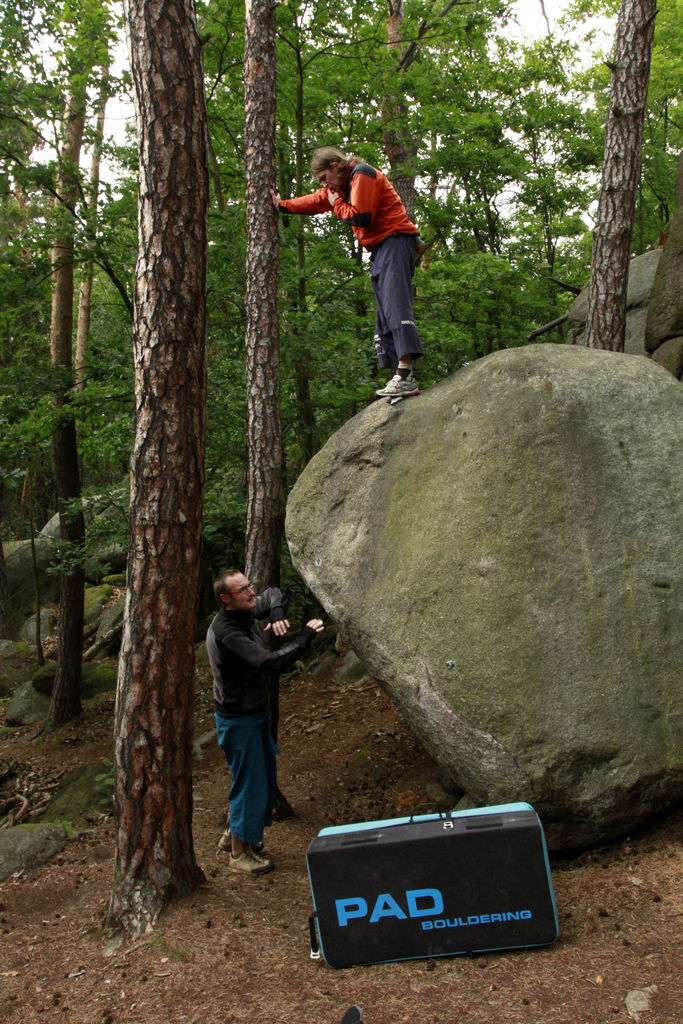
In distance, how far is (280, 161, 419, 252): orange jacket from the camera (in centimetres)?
596

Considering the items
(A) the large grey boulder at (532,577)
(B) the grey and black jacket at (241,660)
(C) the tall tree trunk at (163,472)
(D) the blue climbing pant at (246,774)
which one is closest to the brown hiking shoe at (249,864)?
(D) the blue climbing pant at (246,774)

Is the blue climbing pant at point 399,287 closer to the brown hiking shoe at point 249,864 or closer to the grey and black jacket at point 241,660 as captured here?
the grey and black jacket at point 241,660

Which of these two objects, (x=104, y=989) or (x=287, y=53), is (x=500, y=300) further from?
(x=104, y=989)

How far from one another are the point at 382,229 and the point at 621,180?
11.4 feet

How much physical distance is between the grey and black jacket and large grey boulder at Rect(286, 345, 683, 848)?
637 mm

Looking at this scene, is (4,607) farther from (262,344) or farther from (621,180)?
(621,180)

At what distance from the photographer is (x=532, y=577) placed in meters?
4.82

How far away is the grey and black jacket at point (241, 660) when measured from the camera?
16.6 ft

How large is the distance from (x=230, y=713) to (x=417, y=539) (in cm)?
182

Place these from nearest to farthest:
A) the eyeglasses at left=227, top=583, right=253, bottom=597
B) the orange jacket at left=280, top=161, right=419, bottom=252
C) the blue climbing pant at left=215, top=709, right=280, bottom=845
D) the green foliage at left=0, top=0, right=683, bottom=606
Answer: the eyeglasses at left=227, top=583, right=253, bottom=597, the blue climbing pant at left=215, top=709, right=280, bottom=845, the orange jacket at left=280, top=161, right=419, bottom=252, the green foliage at left=0, top=0, right=683, bottom=606

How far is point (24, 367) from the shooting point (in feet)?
36.4

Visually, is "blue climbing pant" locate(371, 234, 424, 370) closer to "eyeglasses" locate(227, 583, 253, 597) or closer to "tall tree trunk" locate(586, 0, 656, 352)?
"eyeglasses" locate(227, 583, 253, 597)

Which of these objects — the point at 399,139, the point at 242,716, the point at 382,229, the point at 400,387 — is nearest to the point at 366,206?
the point at 382,229

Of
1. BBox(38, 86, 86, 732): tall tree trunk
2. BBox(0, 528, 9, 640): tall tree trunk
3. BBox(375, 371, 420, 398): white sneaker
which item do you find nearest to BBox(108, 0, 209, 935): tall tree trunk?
BBox(375, 371, 420, 398): white sneaker
